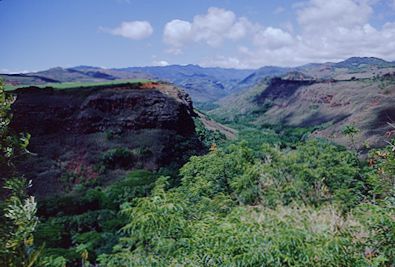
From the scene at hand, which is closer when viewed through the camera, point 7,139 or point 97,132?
point 7,139

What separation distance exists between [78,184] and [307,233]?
35590 millimetres

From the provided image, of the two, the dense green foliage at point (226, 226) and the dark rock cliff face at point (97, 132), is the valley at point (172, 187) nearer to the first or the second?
the dense green foliage at point (226, 226)

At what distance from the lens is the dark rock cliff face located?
4250 cm

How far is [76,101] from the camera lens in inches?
2126

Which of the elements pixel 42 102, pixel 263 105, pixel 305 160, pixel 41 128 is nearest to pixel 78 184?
pixel 41 128

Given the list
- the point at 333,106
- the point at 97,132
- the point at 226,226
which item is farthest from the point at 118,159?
the point at 333,106

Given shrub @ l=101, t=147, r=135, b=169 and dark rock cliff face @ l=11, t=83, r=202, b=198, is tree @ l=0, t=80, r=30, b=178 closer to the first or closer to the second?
dark rock cliff face @ l=11, t=83, r=202, b=198

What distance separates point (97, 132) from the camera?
50188 mm

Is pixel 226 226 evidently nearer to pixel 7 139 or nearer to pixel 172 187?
pixel 7 139

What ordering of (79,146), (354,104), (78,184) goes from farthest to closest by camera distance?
(354,104)
(79,146)
(78,184)

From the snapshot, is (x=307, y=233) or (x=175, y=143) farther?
(x=175, y=143)

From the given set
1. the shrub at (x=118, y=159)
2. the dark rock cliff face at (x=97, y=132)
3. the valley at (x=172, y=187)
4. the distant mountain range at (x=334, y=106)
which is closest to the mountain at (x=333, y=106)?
the distant mountain range at (x=334, y=106)

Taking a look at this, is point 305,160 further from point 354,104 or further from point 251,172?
point 354,104

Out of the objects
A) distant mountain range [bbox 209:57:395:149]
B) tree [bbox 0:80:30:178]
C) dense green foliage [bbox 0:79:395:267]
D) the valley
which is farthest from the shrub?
tree [bbox 0:80:30:178]
